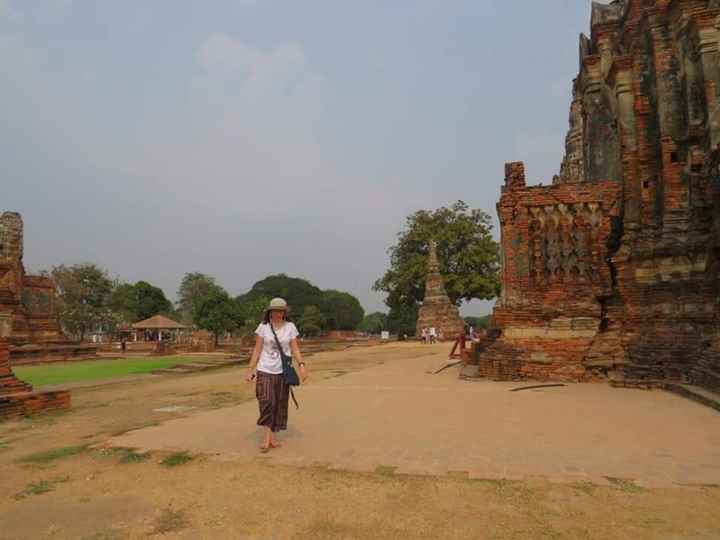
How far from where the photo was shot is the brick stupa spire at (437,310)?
34.9 metres

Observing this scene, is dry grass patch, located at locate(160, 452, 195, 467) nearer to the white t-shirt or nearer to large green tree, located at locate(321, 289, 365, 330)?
the white t-shirt

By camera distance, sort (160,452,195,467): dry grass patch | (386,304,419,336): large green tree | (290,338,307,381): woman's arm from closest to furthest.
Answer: (160,452,195,467): dry grass patch, (290,338,307,381): woman's arm, (386,304,419,336): large green tree

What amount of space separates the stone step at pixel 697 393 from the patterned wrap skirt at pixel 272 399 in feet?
17.2

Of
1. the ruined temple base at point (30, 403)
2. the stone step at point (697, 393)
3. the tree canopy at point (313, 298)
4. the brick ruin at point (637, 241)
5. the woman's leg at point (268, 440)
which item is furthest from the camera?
the tree canopy at point (313, 298)

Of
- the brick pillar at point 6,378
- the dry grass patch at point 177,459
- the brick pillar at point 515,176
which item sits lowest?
the dry grass patch at point 177,459

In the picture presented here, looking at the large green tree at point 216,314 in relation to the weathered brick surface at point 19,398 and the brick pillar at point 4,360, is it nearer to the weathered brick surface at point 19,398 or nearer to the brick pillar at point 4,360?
the weathered brick surface at point 19,398

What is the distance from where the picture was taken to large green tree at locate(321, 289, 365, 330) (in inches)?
2798

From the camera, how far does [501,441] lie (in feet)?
15.6

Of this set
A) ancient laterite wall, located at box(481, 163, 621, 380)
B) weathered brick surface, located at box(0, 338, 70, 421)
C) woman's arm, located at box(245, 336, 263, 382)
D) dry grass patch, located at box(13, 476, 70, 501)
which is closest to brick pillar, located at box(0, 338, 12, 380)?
weathered brick surface, located at box(0, 338, 70, 421)

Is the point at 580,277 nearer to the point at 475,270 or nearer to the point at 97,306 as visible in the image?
the point at 475,270

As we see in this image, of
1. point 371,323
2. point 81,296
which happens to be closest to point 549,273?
point 81,296

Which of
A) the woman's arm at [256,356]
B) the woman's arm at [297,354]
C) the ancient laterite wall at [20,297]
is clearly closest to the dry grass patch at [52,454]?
the woman's arm at [256,356]

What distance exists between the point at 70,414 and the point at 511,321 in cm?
808

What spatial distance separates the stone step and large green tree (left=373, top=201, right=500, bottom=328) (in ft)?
97.8
